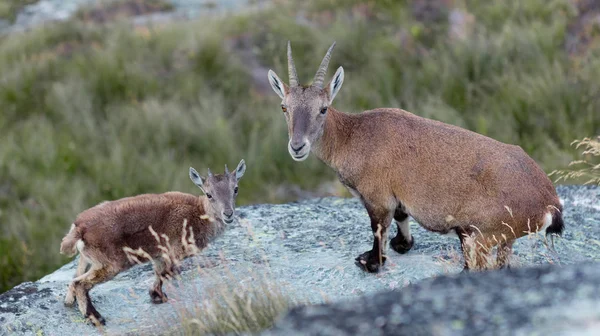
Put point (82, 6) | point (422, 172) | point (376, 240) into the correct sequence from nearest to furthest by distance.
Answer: point (422, 172) < point (376, 240) < point (82, 6)

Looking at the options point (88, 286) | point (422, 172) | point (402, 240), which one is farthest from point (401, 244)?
point (88, 286)

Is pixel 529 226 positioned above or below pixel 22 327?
above

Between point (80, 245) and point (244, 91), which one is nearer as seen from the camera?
point (80, 245)

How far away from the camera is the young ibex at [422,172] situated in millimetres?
6777

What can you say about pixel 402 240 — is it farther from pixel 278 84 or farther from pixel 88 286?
pixel 88 286

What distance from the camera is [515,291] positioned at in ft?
14.5

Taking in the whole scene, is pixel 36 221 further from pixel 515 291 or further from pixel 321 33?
pixel 515 291

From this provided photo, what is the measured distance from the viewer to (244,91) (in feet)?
53.7

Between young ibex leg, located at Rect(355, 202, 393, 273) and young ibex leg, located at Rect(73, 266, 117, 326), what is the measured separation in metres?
2.19

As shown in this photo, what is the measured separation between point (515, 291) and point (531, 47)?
1114cm

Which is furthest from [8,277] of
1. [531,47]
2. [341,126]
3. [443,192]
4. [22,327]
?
[531,47]

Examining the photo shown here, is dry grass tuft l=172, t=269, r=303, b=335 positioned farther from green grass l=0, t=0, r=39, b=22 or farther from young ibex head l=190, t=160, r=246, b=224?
green grass l=0, t=0, r=39, b=22

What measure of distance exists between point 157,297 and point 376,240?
1.95 meters

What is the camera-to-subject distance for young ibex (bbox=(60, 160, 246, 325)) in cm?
721
